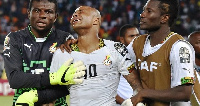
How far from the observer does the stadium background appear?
57.0ft

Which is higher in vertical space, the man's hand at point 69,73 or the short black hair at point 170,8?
the short black hair at point 170,8

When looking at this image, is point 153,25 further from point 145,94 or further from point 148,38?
point 145,94

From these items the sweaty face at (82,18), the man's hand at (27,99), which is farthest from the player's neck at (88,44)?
the man's hand at (27,99)

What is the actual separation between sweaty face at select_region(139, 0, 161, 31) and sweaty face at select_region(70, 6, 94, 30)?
504 millimetres

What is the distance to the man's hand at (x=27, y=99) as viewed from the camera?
144 inches

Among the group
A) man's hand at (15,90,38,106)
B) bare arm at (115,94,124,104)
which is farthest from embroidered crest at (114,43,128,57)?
bare arm at (115,94,124,104)

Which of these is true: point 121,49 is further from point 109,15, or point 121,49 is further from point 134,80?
point 109,15

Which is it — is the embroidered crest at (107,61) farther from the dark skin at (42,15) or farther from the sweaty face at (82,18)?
the dark skin at (42,15)

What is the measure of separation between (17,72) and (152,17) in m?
1.43

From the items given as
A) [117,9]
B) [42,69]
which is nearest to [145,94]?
[42,69]

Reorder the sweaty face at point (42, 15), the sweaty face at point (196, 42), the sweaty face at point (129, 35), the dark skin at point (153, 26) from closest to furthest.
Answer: the dark skin at point (153, 26) → the sweaty face at point (42, 15) → the sweaty face at point (196, 42) → the sweaty face at point (129, 35)

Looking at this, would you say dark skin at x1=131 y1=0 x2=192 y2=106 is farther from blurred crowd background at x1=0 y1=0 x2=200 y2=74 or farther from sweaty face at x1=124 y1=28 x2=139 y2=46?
blurred crowd background at x1=0 y1=0 x2=200 y2=74

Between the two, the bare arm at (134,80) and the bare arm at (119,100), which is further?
the bare arm at (119,100)

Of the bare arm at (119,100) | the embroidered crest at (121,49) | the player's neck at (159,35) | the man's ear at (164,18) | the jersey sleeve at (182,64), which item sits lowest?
the bare arm at (119,100)
